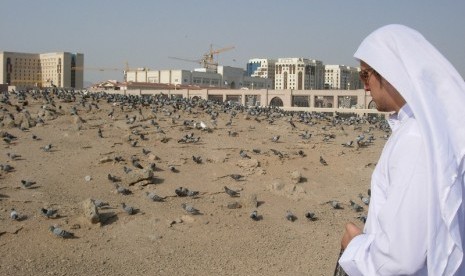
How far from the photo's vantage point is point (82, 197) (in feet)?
25.1

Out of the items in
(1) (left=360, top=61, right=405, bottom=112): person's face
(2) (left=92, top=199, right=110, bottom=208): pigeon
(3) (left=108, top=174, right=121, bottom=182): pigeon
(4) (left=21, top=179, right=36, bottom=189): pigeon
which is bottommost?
(2) (left=92, top=199, right=110, bottom=208): pigeon

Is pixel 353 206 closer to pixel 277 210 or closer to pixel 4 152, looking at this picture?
pixel 277 210

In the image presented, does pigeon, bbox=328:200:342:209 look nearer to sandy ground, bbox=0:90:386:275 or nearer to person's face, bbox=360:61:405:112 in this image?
sandy ground, bbox=0:90:386:275

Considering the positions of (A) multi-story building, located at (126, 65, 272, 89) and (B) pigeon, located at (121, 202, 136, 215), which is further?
(A) multi-story building, located at (126, 65, 272, 89)

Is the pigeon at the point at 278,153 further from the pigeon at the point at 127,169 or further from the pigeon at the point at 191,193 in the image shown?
the pigeon at the point at 127,169

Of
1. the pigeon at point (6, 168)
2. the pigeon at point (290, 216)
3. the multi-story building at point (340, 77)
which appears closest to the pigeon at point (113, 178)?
the pigeon at point (6, 168)

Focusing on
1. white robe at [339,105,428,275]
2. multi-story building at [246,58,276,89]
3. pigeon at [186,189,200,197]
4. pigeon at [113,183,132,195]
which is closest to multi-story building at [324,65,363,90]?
multi-story building at [246,58,276,89]

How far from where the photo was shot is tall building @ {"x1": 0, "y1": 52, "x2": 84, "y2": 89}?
102m

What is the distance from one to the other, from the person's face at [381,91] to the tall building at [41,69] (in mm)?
105791

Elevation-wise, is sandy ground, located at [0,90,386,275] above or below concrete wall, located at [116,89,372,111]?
below

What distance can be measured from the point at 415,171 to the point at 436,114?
0.27 meters

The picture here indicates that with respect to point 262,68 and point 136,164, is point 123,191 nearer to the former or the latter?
point 136,164

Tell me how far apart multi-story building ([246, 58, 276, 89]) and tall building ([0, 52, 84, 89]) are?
2247 inches

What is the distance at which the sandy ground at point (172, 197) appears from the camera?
236 inches
